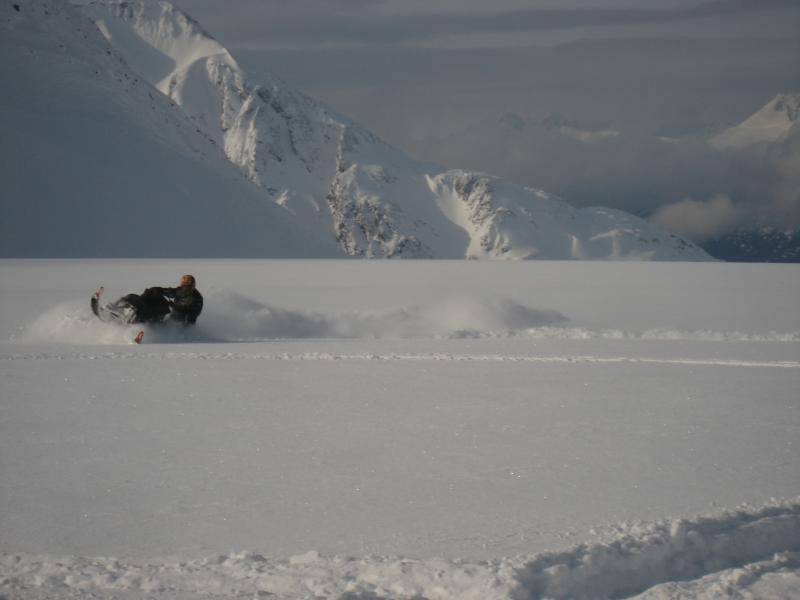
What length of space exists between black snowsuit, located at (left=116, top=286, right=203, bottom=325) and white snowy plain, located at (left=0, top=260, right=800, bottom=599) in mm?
535

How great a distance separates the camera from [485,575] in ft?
18.1

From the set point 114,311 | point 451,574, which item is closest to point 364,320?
point 114,311

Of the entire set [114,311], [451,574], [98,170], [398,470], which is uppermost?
[98,170]

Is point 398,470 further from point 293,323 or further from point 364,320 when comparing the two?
point 364,320

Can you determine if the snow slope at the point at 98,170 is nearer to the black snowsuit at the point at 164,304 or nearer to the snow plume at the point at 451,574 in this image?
the black snowsuit at the point at 164,304

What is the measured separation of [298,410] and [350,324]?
459 inches

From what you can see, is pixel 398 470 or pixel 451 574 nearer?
pixel 451 574

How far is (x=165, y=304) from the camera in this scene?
1847cm

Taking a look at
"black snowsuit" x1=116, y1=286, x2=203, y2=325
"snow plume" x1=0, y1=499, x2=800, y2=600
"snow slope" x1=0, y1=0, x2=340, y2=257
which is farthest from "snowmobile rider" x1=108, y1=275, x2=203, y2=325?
"snow slope" x1=0, y1=0, x2=340, y2=257

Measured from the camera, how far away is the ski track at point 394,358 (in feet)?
49.7

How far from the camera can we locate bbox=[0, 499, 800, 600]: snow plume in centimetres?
540

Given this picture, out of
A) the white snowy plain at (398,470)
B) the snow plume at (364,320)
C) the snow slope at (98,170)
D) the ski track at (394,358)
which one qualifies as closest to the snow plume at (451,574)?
the white snowy plain at (398,470)

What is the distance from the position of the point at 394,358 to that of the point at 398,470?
311 inches

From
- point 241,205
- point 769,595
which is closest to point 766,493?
point 769,595
